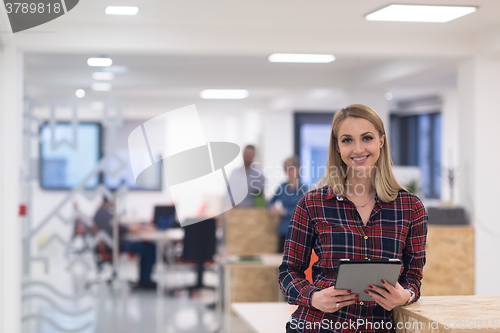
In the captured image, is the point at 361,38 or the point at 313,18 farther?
the point at 361,38

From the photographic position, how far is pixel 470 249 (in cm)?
553

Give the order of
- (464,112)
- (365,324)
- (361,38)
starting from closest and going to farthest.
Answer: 1. (365,324)
2. (361,38)
3. (464,112)

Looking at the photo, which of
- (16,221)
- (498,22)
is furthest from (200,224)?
(498,22)

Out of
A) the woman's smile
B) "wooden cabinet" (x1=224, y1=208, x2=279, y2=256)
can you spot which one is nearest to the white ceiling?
"wooden cabinet" (x1=224, y1=208, x2=279, y2=256)

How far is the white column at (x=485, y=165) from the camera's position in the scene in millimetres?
5504

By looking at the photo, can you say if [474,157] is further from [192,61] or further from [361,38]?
[192,61]

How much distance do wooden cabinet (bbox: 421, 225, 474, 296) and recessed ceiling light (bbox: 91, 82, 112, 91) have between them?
462 cm

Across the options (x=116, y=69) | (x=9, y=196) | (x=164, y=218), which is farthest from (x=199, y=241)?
(x=9, y=196)

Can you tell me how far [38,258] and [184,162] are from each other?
3.64 m

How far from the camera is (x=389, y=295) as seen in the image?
1.85m

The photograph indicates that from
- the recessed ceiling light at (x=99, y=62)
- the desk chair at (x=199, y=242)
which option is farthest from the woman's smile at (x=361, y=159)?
the desk chair at (x=199, y=242)

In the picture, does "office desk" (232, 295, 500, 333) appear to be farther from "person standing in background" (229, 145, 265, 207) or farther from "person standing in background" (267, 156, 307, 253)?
"person standing in background" (229, 145, 265, 207)

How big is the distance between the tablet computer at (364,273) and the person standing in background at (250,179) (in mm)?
5056

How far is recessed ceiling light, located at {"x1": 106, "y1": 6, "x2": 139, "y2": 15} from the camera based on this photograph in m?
4.38
